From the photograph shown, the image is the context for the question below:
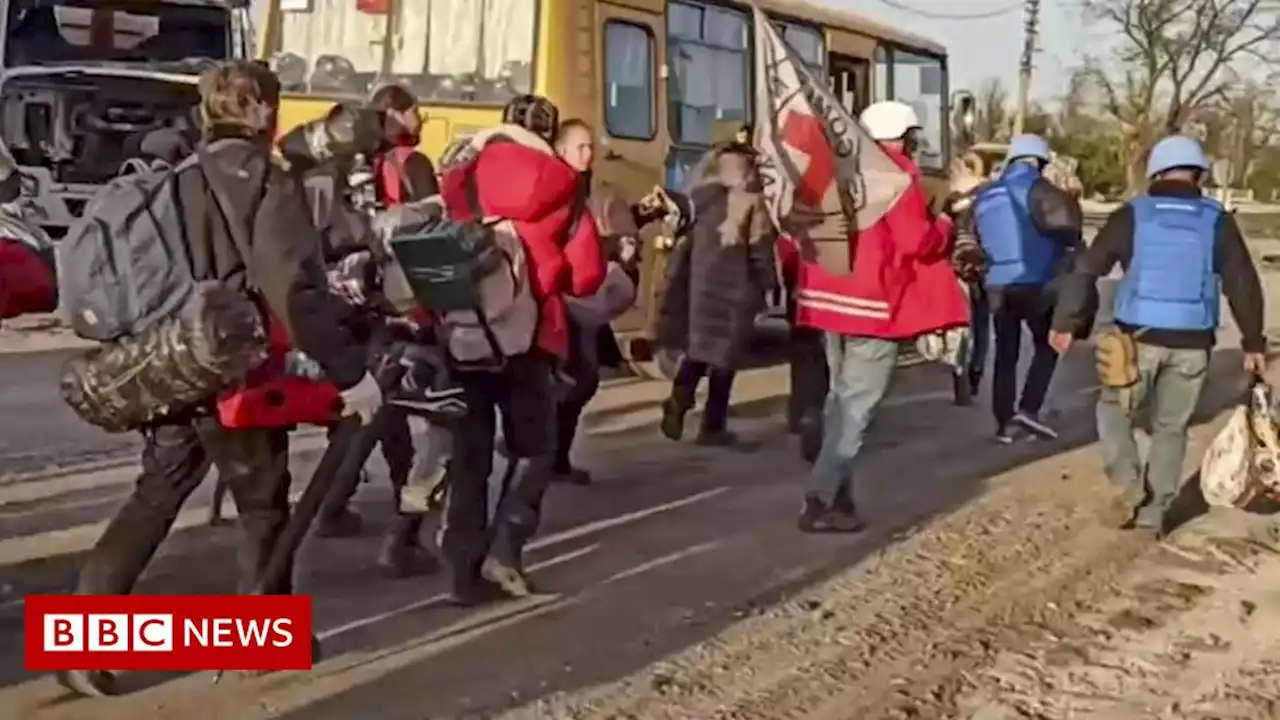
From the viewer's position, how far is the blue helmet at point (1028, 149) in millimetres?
11609

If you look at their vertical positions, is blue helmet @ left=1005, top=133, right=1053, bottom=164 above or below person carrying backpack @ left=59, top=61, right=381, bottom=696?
above

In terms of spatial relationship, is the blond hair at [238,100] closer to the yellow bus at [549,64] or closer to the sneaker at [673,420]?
the sneaker at [673,420]

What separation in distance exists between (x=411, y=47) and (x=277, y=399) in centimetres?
810

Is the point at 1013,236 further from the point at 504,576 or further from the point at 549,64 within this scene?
the point at 504,576

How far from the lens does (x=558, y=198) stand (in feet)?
21.8

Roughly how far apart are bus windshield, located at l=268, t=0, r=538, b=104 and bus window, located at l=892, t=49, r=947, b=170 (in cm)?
544

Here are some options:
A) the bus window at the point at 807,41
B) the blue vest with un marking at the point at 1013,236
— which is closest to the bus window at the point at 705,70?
the bus window at the point at 807,41

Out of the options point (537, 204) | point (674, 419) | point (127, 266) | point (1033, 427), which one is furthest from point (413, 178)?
point (1033, 427)

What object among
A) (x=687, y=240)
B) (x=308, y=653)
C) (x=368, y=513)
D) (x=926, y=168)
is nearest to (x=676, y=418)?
(x=687, y=240)

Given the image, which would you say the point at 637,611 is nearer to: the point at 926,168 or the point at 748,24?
the point at 748,24

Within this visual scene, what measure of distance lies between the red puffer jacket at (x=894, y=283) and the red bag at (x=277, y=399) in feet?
9.91

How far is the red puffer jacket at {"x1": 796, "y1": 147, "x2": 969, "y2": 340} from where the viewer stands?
814 centimetres

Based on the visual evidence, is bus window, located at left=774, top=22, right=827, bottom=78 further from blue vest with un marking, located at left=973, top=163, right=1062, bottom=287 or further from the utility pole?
the utility pole

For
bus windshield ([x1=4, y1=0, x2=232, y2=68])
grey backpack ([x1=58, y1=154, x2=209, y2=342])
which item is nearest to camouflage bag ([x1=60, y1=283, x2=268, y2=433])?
grey backpack ([x1=58, y1=154, x2=209, y2=342])
